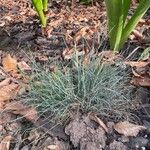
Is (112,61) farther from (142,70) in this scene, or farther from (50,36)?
(50,36)

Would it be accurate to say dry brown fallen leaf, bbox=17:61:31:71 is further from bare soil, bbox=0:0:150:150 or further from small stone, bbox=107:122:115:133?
small stone, bbox=107:122:115:133

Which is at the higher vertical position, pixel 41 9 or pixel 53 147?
pixel 41 9

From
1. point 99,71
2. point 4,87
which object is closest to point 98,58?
point 99,71

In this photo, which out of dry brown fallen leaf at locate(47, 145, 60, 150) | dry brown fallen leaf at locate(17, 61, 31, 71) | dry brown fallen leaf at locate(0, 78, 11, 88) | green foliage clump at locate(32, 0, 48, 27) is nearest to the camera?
dry brown fallen leaf at locate(47, 145, 60, 150)

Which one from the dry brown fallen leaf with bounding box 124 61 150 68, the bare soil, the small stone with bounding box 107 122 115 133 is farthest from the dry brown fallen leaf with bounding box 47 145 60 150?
the dry brown fallen leaf with bounding box 124 61 150 68

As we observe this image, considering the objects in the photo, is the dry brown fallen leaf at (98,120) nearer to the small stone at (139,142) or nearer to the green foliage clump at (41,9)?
the small stone at (139,142)

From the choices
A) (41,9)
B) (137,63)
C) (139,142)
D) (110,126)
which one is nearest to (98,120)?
(110,126)

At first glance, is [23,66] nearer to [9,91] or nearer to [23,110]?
[9,91]
